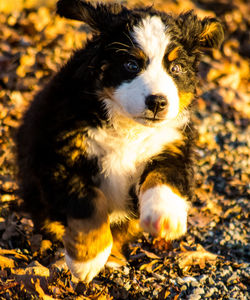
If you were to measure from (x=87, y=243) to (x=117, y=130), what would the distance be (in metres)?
0.88

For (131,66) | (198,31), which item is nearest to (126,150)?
(131,66)

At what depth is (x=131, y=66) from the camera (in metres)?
3.00

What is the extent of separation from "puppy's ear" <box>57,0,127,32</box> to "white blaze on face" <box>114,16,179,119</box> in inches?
10.1

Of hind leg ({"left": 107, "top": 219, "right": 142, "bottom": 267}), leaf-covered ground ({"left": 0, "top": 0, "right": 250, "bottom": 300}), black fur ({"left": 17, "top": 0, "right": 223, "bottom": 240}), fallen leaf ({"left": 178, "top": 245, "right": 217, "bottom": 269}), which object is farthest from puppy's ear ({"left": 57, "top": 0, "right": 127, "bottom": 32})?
fallen leaf ({"left": 178, "top": 245, "right": 217, "bottom": 269})

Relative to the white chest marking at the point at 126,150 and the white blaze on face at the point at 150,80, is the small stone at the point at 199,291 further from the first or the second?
the white blaze on face at the point at 150,80

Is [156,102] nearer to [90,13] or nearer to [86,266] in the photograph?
[90,13]

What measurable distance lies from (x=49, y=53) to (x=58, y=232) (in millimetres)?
3039

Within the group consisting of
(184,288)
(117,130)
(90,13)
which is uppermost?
(90,13)

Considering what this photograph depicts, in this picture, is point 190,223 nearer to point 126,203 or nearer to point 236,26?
point 126,203

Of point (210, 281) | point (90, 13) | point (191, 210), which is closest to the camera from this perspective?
point (90, 13)

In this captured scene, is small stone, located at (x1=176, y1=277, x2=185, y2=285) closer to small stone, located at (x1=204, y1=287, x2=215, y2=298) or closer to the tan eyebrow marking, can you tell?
small stone, located at (x1=204, y1=287, x2=215, y2=298)

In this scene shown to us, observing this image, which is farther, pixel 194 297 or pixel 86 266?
pixel 194 297

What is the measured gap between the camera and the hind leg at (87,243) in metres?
2.80

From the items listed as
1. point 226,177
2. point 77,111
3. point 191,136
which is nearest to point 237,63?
point 226,177
